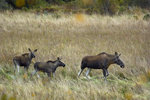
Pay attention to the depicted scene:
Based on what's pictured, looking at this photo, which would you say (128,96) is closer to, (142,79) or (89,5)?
(142,79)

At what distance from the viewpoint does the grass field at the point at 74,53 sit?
20.3 feet

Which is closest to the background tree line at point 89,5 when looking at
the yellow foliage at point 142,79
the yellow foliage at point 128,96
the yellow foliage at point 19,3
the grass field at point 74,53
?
the yellow foliage at point 19,3

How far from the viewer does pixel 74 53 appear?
10.1 m

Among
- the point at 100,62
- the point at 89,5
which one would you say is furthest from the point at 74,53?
the point at 89,5

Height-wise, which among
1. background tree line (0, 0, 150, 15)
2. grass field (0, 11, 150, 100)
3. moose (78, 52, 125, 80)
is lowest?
background tree line (0, 0, 150, 15)

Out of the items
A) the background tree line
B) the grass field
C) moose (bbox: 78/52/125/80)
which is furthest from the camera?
the background tree line

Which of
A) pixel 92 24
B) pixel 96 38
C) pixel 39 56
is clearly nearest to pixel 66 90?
pixel 39 56

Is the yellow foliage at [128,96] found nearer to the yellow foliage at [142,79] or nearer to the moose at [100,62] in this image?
the yellow foliage at [142,79]

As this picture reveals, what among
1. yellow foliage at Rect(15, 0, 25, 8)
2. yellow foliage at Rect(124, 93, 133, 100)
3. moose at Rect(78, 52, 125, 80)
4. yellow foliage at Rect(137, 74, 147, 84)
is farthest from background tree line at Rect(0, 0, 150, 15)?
yellow foliage at Rect(124, 93, 133, 100)

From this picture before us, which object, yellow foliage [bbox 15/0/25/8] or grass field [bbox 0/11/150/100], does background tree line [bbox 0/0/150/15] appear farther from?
grass field [bbox 0/11/150/100]

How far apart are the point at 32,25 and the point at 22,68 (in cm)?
754

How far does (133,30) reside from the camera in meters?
14.2

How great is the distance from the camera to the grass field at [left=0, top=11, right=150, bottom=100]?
619 cm

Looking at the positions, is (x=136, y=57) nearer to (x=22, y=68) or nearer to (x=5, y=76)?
(x=22, y=68)
